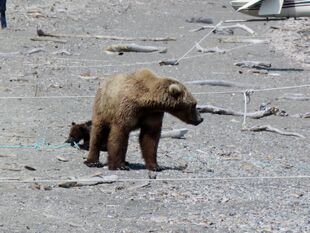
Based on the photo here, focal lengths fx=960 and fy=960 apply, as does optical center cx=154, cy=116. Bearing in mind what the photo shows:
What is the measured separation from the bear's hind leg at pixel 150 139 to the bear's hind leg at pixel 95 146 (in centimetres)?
56

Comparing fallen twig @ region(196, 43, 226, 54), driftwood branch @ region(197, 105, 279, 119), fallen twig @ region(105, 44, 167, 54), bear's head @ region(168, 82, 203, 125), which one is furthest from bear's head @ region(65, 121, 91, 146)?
fallen twig @ region(196, 43, 226, 54)

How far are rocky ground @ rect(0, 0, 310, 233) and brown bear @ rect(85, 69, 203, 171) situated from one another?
1.09 feet

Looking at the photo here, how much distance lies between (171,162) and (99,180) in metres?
2.18

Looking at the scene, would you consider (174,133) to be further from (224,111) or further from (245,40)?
(245,40)

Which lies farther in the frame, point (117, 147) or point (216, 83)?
point (216, 83)

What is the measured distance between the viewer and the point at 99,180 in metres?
11.6

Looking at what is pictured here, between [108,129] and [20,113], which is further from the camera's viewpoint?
[20,113]

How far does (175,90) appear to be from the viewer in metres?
12.2

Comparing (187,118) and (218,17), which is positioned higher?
(187,118)

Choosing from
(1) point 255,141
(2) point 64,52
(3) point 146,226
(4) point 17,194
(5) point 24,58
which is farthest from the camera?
(2) point 64,52

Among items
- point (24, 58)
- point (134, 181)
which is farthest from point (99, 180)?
point (24, 58)

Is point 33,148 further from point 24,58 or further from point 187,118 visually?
point 24,58

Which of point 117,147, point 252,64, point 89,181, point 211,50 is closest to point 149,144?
point 117,147

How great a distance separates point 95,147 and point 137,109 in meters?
1.00
